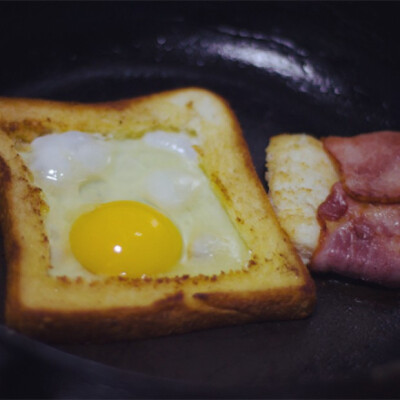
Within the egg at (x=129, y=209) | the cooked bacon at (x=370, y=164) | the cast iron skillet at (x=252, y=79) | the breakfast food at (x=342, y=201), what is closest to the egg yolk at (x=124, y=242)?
the egg at (x=129, y=209)

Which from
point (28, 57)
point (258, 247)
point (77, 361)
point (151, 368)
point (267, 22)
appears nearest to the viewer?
point (77, 361)

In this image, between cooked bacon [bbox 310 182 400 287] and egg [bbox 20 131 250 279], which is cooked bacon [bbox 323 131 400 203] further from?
egg [bbox 20 131 250 279]

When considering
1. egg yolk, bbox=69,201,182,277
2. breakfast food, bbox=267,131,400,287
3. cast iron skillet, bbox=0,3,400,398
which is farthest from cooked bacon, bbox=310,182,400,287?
egg yolk, bbox=69,201,182,277

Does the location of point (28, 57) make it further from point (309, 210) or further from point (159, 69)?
point (309, 210)

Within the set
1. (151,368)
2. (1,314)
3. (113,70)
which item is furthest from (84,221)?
(113,70)

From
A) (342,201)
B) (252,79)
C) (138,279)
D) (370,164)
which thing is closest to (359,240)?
(342,201)

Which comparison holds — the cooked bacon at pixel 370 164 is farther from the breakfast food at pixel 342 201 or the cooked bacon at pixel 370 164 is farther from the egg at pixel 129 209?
the egg at pixel 129 209

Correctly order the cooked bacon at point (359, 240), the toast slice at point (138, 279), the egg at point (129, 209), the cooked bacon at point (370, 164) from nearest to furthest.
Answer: the toast slice at point (138, 279)
the egg at point (129, 209)
the cooked bacon at point (359, 240)
the cooked bacon at point (370, 164)
